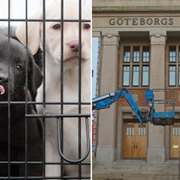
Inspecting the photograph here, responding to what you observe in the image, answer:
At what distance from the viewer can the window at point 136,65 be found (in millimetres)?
1748

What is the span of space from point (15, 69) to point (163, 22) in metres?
0.98

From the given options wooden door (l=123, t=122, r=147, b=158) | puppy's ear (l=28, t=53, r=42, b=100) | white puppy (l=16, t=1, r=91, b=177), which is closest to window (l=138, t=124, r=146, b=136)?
wooden door (l=123, t=122, r=147, b=158)

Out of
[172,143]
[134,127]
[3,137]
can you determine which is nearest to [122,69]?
[134,127]

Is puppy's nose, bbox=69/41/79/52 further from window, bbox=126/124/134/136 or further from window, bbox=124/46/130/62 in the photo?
window, bbox=126/124/134/136

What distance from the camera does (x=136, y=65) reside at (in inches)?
68.5

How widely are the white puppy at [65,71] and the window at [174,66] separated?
1.90ft

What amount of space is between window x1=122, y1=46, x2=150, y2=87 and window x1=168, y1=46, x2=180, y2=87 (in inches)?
4.6

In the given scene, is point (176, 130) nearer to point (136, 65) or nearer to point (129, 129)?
point (129, 129)

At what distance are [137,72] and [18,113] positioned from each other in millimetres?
843

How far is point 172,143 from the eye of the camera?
5.56 feet

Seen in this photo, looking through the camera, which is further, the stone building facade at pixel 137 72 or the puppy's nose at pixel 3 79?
the puppy's nose at pixel 3 79

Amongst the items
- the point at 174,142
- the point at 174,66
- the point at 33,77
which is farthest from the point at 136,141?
the point at 33,77

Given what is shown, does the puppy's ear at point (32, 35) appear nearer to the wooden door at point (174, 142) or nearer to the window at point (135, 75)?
the window at point (135, 75)

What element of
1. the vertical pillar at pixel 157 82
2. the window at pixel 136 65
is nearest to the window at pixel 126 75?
the window at pixel 136 65
